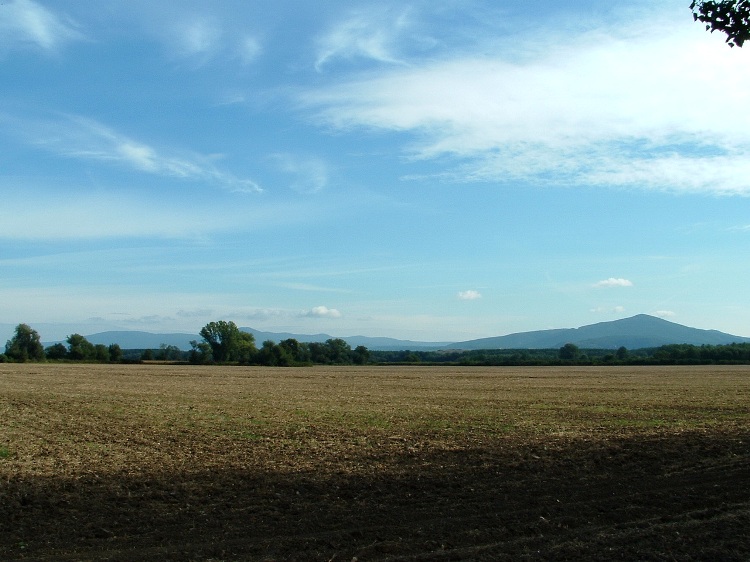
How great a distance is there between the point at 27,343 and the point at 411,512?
454ft

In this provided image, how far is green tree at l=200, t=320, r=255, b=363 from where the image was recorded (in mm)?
143375

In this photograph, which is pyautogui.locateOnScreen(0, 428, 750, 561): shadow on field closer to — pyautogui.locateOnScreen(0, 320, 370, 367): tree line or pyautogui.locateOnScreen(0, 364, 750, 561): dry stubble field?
pyautogui.locateOnScreen(0, 364, 750, 561): dry stubble field

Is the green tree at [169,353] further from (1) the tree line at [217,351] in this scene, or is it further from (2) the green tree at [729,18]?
(2) the green tree at [729,18]

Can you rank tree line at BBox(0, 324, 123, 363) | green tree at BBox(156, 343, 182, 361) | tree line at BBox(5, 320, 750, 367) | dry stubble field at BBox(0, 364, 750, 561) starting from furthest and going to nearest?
green tree at BBox(156, 343, 182, 361), tree line at BBox(0, 324, 123, 363), tree line at BBox(5, 320, 750, 367), dry stubble field at BBox(0, 364, 750, 561)

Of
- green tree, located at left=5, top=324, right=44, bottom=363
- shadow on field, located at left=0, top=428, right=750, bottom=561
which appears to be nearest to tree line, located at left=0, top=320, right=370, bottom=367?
green tree, located at left=5, top=324, right=44, bottom=363

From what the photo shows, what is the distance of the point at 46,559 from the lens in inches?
321

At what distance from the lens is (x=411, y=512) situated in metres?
10.2

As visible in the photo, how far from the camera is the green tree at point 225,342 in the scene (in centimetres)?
14338

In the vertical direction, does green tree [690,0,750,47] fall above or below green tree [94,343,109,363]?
above

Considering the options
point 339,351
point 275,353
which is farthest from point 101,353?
point 339,351

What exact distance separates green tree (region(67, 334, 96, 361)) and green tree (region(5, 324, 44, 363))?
5.38 meters

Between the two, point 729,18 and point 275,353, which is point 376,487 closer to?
point 729,18

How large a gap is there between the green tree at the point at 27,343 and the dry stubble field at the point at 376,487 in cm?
11548

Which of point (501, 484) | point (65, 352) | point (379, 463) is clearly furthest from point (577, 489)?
point (65, 352)
